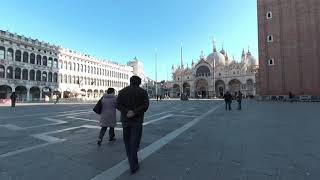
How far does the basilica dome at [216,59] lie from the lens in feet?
378

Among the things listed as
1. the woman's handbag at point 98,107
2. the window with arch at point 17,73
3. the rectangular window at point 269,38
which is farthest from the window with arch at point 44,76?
the woman's handbag at point 98,107

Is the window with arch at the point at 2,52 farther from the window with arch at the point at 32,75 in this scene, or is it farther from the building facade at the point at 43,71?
the window with arch at the point at 32,75

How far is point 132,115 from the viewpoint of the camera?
15.8ft

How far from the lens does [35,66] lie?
6469 cm

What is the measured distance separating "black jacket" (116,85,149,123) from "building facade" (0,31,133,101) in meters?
60.3

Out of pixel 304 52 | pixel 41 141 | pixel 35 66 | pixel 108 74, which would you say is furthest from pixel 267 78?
pixel 108 74

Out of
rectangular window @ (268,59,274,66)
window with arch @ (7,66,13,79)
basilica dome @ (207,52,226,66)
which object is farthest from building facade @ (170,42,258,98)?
window with arch @ (7,66,13,79)

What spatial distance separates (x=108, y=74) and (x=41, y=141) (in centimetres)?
9117

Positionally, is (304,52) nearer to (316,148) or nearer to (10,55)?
(316,148)

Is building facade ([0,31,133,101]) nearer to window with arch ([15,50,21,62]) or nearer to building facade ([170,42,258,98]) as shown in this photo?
window with arch ([15,50,21,62])

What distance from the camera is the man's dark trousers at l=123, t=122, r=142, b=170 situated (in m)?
4.83

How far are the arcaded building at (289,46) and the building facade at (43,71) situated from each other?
48.8 m

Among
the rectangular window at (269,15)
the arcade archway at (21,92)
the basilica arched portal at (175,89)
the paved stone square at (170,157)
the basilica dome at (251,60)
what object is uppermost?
the basilica dome at (251,60)

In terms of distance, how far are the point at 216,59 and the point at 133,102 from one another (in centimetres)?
11664
